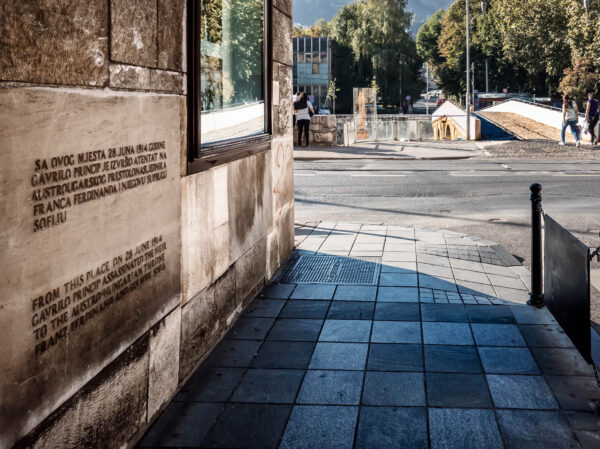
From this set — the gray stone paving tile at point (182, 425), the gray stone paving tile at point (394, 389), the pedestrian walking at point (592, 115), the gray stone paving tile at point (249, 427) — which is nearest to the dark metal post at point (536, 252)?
the gray stone paving tile at point (394, 389)

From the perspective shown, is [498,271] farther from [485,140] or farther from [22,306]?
[485,140]

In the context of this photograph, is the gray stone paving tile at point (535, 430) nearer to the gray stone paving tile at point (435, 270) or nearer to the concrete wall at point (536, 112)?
the gray stone paving tile at point (435, 270)

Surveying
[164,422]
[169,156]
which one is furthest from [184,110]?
[164,422]

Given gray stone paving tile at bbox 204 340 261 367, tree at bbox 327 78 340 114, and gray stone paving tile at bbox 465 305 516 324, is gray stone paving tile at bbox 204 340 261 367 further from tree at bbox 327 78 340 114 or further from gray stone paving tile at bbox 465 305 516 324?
tree at bbox 327 78 340 114

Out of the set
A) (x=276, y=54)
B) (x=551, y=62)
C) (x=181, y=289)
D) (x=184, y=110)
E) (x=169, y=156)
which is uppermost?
(x=551, y=62)

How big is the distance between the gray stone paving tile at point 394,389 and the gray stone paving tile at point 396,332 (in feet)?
2.15

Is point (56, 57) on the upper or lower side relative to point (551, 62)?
lower

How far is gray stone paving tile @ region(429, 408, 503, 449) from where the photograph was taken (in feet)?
11.3

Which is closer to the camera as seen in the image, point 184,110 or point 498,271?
point 184,110

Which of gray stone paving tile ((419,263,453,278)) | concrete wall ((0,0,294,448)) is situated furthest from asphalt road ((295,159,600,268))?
concrete wall ((0,0,294,448))

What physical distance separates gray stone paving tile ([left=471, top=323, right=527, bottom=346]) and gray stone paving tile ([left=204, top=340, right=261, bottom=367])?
1579mm

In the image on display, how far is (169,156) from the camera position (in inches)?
152

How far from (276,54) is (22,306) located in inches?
189

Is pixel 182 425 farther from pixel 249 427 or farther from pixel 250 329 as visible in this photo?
pixel 250 329
